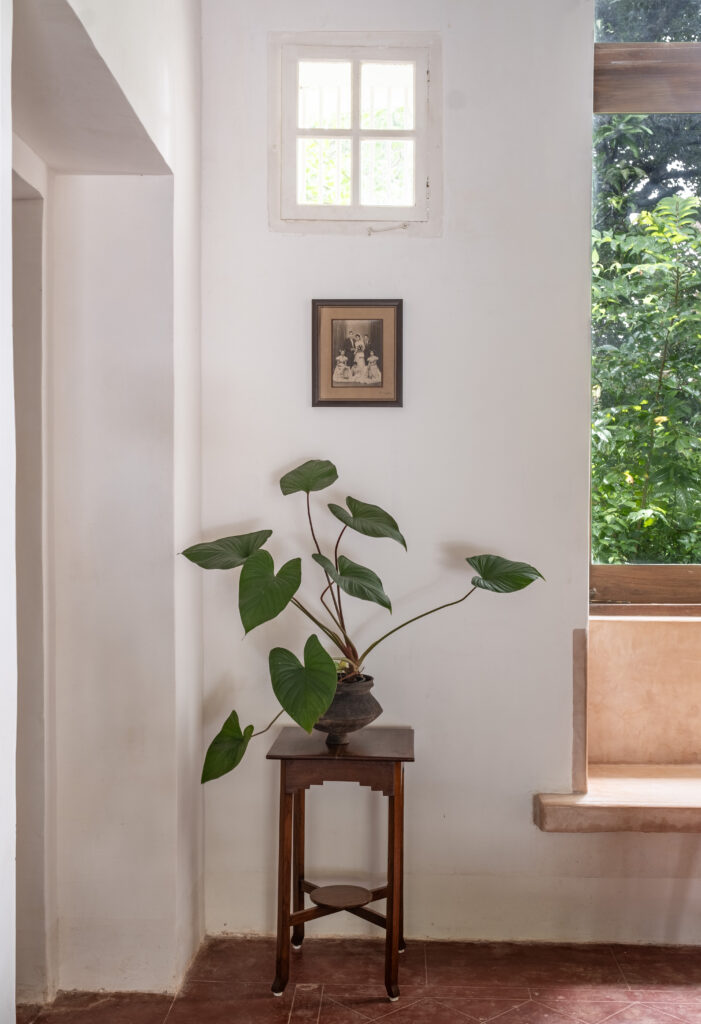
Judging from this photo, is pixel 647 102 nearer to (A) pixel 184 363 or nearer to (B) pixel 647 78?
(B) pixel 647 78

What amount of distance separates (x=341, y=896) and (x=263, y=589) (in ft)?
3.28

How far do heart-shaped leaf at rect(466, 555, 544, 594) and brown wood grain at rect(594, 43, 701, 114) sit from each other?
1.62m

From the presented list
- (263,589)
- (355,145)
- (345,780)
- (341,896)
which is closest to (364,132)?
(355,145)

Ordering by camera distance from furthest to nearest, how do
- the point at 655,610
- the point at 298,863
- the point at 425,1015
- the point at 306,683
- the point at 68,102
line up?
the point at 655,610 → the point at 298,863 → the point at 425,1015 → the point at 306,683 → the point at 68,102

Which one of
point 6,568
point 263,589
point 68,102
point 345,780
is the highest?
point 68,102

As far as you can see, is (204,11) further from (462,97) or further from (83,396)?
(83,396)

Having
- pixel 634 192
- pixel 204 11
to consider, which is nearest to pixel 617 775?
pixel 634 192

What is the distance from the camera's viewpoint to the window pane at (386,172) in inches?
112

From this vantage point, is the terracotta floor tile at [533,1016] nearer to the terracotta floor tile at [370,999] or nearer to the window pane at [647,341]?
the terracotta floor tile at [370,999]

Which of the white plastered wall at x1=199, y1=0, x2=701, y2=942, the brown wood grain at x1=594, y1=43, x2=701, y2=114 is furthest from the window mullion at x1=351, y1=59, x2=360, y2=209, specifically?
the brown wood grain at x1=594, y1=43, x2=701, y2=114

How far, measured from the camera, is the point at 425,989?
98.2 inches

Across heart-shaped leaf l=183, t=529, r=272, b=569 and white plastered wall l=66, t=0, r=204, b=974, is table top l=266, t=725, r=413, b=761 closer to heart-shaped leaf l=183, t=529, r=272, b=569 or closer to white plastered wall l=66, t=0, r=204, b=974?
white plastered wall l=66, t=0, r=204, b=974

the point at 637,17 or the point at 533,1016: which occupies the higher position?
the point at 637,17

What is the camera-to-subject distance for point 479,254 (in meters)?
2.82
